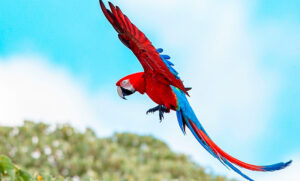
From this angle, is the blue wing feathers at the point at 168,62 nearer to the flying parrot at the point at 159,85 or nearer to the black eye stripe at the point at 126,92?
the flying parrot at the point at 159,85

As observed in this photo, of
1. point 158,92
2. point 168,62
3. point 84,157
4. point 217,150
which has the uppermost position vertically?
point 84,157

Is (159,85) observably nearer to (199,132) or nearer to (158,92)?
(158,92)

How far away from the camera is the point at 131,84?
159 centimetres

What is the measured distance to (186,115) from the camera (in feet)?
5.40

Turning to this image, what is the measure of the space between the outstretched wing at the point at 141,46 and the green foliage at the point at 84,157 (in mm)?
3040

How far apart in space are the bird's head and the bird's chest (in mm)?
23

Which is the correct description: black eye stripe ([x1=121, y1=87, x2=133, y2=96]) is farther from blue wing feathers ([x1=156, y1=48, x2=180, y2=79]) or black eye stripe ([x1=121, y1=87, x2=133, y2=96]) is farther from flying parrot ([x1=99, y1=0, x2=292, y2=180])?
blue wing feathers ([x1=156, y1=48, x2=180, y2=79])

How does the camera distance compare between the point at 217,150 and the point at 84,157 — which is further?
the point at 84,157

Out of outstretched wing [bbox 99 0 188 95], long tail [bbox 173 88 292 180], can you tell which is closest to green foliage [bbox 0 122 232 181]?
long tail [bbox 173 88 292 180]

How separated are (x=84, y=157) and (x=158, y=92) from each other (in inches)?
160

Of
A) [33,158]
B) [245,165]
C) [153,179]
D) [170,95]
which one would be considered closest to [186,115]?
[170,95]

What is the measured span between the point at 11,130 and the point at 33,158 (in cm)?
80

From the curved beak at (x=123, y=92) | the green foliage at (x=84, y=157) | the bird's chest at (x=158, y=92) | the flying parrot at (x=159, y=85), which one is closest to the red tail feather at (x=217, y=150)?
the flying parrot at (x=159, y=85)

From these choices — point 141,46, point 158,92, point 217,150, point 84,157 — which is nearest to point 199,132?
point 217,150
